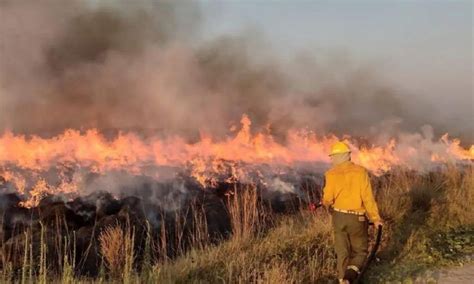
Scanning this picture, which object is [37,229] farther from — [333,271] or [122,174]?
[333,271]

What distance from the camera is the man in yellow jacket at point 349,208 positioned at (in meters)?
6.19

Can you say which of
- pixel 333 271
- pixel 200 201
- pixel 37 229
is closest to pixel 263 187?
pixel 200 201

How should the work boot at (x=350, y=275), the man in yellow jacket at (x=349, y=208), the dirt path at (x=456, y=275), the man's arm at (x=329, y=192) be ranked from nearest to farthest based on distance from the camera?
the work boot at (x=350, y=275)
the man in yellow jacket at (x=349, y=208)
the man's arm at (x=329, y=192)
the dirt path at (x=456, y=275)

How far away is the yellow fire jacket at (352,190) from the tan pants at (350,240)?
0.43 ft

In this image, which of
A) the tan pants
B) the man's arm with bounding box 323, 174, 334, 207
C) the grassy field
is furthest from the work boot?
the man's arm with bounding box 323, 174, 334, 207

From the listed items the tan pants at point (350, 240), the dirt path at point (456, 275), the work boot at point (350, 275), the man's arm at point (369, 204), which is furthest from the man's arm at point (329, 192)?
the dirt path at point (456, 275)

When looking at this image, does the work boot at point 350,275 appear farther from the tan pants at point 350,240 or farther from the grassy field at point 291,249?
the grassy field at point 291,249

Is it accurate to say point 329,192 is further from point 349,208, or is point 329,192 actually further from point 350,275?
point 350,275

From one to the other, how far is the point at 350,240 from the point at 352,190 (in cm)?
68

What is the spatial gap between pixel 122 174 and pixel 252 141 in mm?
6543

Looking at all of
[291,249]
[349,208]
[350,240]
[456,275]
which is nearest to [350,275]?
[350,240]

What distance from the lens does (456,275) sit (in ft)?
22.3

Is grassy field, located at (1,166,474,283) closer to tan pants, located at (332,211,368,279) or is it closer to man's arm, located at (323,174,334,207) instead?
tan pants, located at (332,211,368,279)

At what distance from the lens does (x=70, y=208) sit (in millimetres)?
13992
